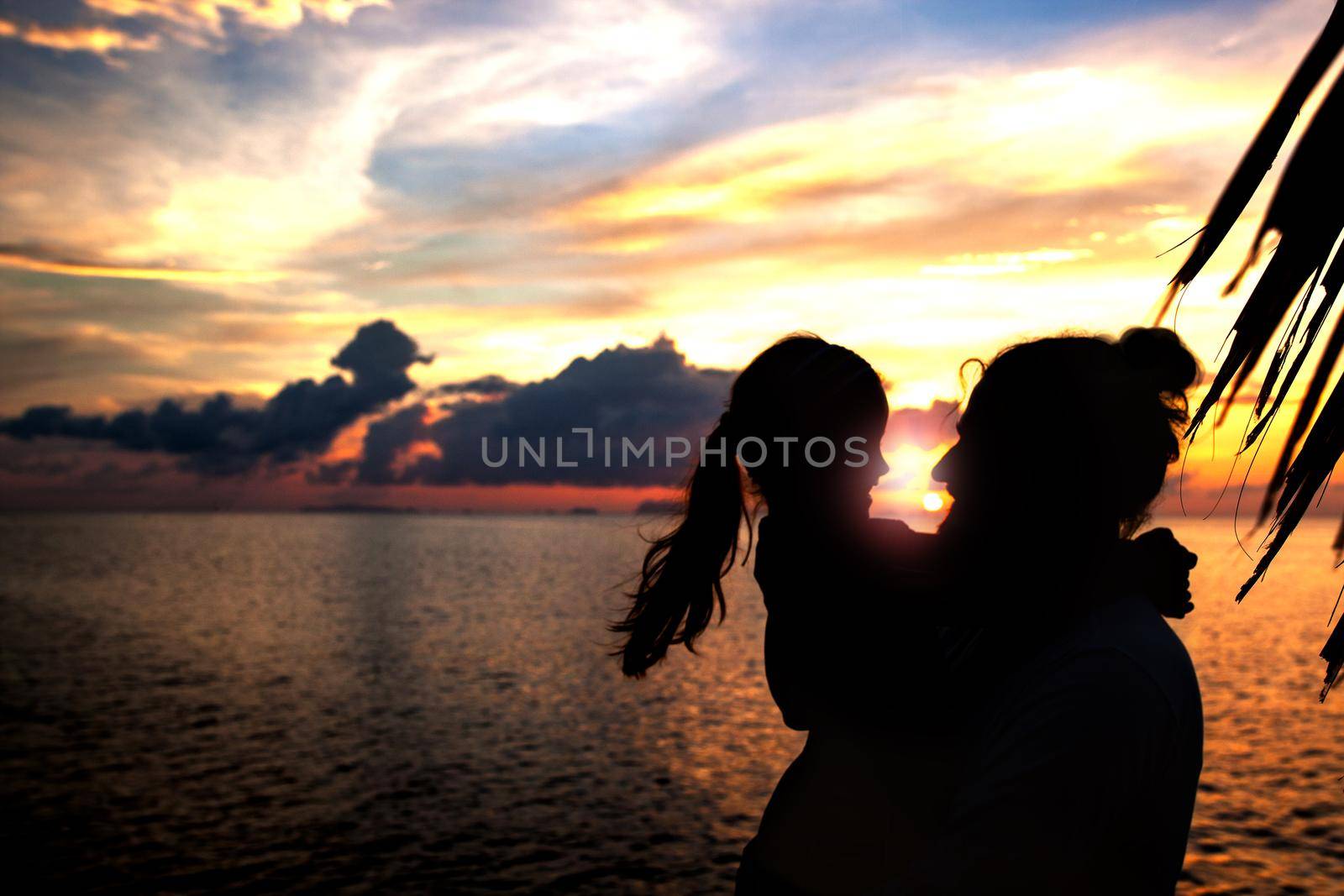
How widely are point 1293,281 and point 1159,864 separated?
107 cm

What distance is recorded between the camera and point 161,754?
75.6ft

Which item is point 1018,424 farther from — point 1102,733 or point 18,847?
point 18,847

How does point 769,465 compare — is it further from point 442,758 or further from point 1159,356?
point 442,758

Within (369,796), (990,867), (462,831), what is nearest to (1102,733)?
(990,867)

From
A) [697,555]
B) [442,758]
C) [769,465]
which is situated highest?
[769,465]

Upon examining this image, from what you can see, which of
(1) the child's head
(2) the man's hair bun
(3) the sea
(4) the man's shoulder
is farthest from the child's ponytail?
(4) the man's shoulder

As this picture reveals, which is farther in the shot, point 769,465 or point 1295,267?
point 769,465

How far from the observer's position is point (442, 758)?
76.5ft

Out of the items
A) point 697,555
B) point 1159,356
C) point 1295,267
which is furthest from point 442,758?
point 1295,267

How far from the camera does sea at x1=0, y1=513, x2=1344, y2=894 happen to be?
1670cm

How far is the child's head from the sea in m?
0.73

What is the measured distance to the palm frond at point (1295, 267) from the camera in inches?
44.7

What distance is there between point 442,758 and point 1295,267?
24534 millimetres

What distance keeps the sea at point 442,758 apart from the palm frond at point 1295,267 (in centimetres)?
17
